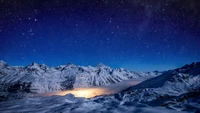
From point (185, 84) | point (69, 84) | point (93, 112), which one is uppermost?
point (69, 84)

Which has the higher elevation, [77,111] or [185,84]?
[185,84]

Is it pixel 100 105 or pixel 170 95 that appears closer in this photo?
pixel 100 105

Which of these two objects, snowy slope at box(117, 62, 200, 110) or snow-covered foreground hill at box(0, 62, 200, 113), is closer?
snow-covered foreground hill at box(0, 62, 200, 113)

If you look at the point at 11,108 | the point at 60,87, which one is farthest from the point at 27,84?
the point at 11,108

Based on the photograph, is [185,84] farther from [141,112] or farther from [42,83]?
[42,83]

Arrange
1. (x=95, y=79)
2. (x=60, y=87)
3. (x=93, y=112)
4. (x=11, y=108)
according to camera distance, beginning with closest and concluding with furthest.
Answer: (x=93, y=112)
(x=11, y=108)
(x=60, y=87)
(x=95, y=79)

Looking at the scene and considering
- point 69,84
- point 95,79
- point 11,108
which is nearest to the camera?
point 11,108

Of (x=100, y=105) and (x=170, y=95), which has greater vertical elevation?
(x=170, y=95)

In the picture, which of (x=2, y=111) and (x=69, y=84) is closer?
(x=2, y=111)

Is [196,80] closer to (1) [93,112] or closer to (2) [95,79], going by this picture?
(1) [93,112]

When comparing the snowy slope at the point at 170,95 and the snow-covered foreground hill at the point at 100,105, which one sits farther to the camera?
the snowy slope at the point at 170,95
